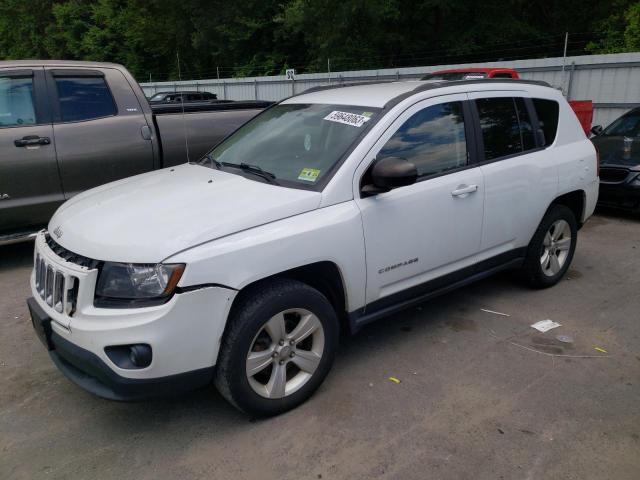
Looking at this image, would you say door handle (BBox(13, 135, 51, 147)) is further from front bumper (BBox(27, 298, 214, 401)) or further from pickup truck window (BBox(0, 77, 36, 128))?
front bumper (BBox(27, 298, 214, 401))

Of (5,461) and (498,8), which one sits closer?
(5,461)

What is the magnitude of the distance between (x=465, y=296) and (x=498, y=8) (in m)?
17.7

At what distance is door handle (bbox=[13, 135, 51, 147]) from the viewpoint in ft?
17.0

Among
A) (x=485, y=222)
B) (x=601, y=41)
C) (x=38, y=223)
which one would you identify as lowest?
(x=38, y=223)

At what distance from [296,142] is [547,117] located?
7.52 feet

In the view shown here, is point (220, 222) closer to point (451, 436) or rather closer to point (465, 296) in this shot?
point (451, 436)

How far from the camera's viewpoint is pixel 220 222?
2.75 m

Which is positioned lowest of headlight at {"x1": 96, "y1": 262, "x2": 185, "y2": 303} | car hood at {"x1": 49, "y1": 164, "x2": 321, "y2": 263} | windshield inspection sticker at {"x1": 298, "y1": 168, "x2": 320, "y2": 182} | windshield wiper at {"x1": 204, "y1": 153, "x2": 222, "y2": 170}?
headlight at {"x1": 96, "y1": 262, "x2": 185, "y2": 303}

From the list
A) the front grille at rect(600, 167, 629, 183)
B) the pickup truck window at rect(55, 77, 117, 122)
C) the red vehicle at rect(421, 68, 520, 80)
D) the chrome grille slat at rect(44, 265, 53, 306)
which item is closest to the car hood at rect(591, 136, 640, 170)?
the front grille at rect(600, 167, 629, 183)

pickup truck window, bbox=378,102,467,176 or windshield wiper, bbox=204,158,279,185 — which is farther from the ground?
pickup truck window, bbox=378,102,467,176

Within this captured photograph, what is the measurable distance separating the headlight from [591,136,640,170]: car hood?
650cm

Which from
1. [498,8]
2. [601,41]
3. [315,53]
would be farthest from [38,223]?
[315,53]

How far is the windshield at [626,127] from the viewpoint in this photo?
7.91 metres

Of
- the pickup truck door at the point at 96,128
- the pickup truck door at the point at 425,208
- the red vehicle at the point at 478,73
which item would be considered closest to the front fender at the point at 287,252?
the pickup truck door at the point at 425,208
